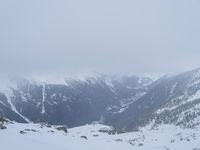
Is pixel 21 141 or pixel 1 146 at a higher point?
pixel 21 141

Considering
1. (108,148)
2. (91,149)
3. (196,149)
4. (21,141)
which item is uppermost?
(196,149)

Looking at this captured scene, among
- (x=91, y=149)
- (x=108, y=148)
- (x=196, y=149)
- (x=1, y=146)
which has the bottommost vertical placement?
(x=1, y=146)

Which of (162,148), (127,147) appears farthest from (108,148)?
(162,148)

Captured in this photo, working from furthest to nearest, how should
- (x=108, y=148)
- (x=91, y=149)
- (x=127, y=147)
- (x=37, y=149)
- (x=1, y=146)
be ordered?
(x=127, y=147), (x=108, y=148), (x=91, y=149), (x=37, y=149), (x=1, y=146)

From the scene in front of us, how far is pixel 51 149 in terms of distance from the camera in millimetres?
54688

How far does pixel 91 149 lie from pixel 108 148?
159 ft

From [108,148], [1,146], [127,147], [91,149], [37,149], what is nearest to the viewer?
[1,146]

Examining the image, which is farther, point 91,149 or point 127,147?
point 127,147

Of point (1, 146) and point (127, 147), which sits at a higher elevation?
point (127, 147)

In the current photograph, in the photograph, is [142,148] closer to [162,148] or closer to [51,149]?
[162,148]

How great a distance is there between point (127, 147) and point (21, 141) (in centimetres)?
13611

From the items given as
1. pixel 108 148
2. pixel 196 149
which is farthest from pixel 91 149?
pixel 196 149

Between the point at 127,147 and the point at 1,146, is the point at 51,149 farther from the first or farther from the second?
the point at 127,147

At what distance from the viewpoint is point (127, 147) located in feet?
614
